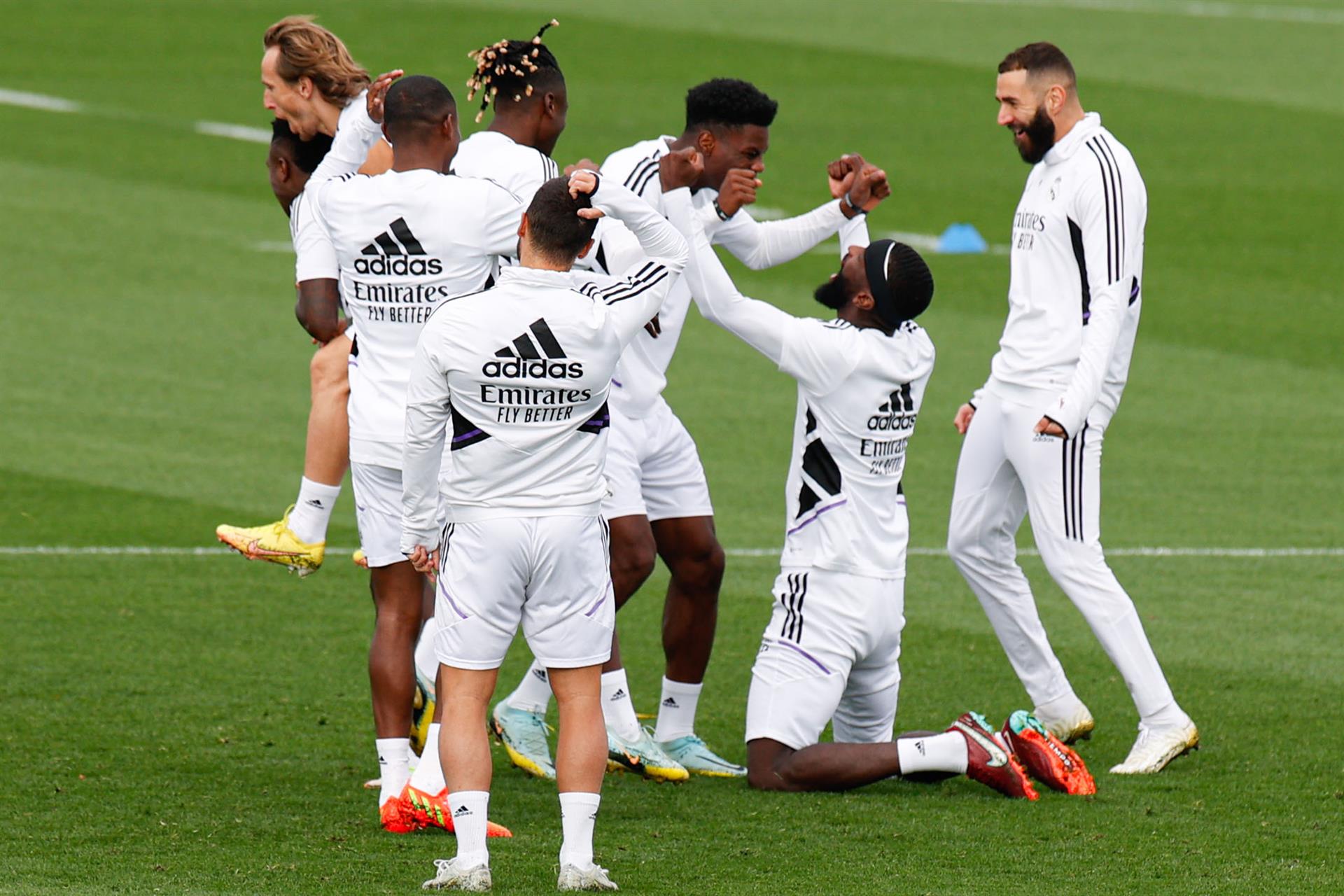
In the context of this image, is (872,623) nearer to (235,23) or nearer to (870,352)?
(870,352)

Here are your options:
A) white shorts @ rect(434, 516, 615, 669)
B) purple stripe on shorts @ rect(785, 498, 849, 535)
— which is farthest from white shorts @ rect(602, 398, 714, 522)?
white shorts @ rect(434, 516, 615, 669)

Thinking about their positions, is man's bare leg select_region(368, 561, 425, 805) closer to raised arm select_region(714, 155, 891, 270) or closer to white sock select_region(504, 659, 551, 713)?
white sock select_region(504, 659, 551, 713)

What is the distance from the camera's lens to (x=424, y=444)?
5633 mm

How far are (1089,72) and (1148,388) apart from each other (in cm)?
1575

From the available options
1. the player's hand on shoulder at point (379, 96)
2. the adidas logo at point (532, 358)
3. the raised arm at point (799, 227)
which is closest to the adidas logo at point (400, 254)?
the player's hand on shoulder at point (379, 96)

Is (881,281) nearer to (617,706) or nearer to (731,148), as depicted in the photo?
(731,148)

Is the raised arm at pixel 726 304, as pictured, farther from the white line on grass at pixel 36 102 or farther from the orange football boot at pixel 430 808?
the white line on grass at pixel 36 102

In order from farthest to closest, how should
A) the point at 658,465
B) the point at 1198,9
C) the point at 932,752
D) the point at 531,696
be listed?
1. the point at 1198,9
2. the point at 658,465
3. the point at 531,696
4. the point at 932,752

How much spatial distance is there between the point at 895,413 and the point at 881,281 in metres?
0.44

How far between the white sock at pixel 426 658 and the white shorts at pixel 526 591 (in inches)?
54.8

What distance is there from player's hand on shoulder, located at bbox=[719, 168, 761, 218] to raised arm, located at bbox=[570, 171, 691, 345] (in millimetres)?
987

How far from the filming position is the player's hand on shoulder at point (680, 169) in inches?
263

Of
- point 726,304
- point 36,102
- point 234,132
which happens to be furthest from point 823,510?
point 36,102

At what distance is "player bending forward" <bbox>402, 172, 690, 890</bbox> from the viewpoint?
5.54m
